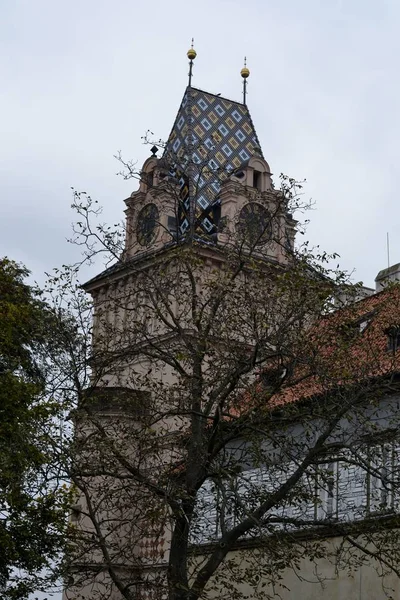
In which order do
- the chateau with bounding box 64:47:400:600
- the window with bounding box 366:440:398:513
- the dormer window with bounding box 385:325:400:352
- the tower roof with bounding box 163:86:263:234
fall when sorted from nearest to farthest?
the window with bounding box 366:440:398:513 → the chateau with bounding box 64:47:400:600 → the dormer window with bounding box 385:325:400:352 → the tower roof with bounding box 163:86:263:234

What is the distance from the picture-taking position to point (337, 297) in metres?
21.4

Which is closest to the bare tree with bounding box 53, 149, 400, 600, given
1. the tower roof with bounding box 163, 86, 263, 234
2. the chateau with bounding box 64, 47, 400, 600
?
the chateau with bounding box 64, 47, 400, 600

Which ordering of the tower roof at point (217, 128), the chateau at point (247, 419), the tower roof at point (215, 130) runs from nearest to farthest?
the chateau at point (247, 419) → the tower roof at point (215, 130) → the tower roof at point (217, 128)

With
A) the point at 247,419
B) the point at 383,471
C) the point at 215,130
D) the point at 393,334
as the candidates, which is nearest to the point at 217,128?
the point at 215,130

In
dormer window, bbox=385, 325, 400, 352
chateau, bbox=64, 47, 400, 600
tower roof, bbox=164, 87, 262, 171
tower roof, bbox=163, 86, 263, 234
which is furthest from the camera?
tower roof, bbox=164, 87, 262, 171

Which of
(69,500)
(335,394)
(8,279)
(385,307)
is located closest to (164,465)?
(69,500)

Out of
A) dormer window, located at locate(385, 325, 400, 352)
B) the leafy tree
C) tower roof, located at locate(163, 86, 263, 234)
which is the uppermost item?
tower roof, located at locate(163, 86, 263, 234)

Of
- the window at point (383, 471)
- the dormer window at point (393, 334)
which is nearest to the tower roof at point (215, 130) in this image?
the dormer window at point (393, 334)

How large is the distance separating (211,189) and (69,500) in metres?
26.9

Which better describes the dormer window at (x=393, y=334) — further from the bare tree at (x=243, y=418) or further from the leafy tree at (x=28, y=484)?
the leafy tree at (x=28, y=484)

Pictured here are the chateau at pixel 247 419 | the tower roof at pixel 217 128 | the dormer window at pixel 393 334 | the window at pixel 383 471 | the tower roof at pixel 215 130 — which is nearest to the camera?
the window at pixel 383 471

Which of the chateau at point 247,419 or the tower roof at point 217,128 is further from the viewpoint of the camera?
the tower roof at point 217,128

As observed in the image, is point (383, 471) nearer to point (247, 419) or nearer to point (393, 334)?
point (393, 334)

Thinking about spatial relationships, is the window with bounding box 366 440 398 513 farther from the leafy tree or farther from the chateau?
the leafy tree
